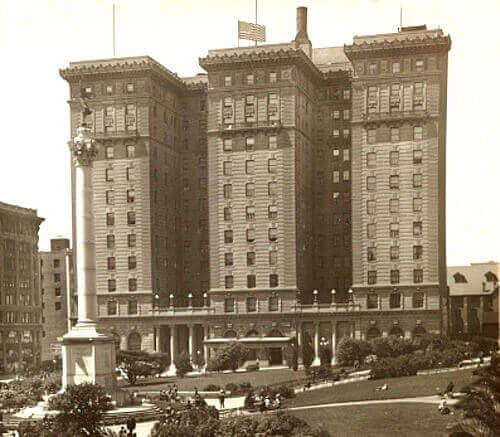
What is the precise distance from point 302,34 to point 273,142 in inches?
976

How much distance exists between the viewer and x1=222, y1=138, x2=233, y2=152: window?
129000 millimetres

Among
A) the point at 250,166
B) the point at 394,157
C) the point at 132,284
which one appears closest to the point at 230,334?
the point at 132,284

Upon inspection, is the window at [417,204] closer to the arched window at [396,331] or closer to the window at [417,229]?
the window at [417,229]

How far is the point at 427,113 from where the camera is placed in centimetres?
12325

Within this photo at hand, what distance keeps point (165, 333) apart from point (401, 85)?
48.3 m

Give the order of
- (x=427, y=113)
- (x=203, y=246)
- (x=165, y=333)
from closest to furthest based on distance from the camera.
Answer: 1. (x=427, y=113)
2. (x=165, y=333)
3. (x=203, y=246)

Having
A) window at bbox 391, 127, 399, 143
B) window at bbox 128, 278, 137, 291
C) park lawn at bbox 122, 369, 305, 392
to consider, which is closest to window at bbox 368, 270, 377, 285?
window at bbox 391, 127, 399, 143

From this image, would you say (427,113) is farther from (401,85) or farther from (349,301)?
(349,301)

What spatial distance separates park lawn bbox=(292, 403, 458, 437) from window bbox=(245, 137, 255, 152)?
66534 millimetres

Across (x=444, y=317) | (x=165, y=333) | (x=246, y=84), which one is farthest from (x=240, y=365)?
(x=246, y=84)

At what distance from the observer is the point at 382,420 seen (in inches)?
2248

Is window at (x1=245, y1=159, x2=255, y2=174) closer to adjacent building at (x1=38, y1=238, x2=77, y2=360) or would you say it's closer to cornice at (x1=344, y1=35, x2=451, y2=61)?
cornice at (x1=344, y1=35, x2=451, y2=61)

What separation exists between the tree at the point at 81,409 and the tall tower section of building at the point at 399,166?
69.7 m

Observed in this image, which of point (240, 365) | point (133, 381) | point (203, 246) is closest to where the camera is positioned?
point (133, 381)
